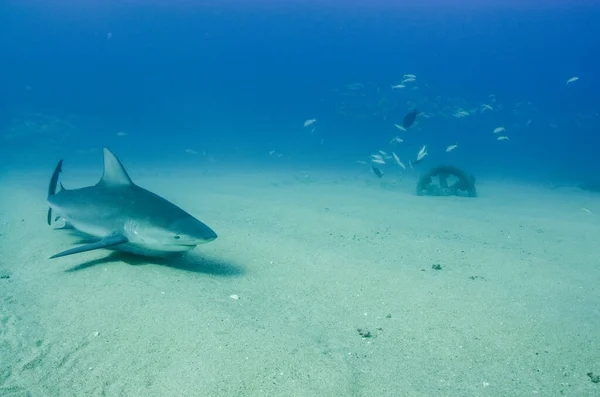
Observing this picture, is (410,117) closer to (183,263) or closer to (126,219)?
(183,263)

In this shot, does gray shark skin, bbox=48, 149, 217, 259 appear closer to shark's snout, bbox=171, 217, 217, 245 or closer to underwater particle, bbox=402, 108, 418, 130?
shark's snout, bbox=171, 217, 217, 245

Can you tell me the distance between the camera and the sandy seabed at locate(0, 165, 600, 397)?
279cm

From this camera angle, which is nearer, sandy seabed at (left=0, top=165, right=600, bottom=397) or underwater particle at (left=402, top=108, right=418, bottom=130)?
sandy seabed at (left=0, top=165, right=600, bottom=397)

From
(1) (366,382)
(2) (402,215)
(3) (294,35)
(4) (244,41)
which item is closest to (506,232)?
(2) (402,215)

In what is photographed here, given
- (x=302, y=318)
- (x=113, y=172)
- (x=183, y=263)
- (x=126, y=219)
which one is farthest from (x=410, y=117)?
(x=126, y=219)

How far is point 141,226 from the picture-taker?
4.65 m

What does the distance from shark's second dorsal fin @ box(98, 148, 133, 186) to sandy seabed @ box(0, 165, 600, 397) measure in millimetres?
1184

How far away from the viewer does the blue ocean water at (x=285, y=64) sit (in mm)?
54844

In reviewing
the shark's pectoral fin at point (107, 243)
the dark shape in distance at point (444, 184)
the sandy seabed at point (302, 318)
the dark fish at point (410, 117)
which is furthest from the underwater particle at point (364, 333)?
the dark shape in distance at point (444, 184)

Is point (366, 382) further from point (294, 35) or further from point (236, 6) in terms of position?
point (294, 35)

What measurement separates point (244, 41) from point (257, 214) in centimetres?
17620

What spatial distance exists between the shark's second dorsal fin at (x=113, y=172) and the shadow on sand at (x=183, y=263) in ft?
3.81

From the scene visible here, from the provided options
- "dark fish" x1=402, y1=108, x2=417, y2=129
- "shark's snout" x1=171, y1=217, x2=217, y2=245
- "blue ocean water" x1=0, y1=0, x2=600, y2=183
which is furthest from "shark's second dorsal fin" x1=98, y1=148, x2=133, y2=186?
"blue ocean water" x1=0, y1=0, x2=600, y2=183

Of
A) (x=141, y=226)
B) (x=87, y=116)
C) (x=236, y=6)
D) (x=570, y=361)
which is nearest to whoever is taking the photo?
(x=570, y=361)
